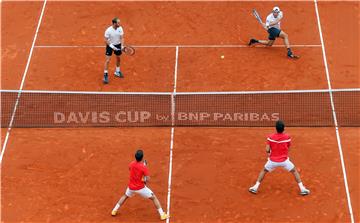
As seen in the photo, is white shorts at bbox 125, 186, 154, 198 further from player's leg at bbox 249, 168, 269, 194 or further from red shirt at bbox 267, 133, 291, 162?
red shirt at bbox 267, 133, 291, 162

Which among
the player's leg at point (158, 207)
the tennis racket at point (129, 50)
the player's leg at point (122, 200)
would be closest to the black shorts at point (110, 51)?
the tennis racket at point (129, 50)

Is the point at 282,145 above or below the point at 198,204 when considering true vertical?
above

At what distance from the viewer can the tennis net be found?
19625mm

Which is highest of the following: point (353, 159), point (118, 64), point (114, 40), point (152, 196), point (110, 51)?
point (114, 40)

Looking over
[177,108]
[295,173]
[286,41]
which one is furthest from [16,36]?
[295,173]

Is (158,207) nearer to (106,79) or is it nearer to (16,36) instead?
(106,79)

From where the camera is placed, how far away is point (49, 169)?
711 inches

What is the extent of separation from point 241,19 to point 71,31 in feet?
17.3

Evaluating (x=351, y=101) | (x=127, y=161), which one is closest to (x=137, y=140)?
(x=127, y=161)

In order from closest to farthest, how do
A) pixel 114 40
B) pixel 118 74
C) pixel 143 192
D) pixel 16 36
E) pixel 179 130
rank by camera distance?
pixel 143 192 < pixel 179 130 < pixel 114 40 < pixel 118 74 < pixel 16 36

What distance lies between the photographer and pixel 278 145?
1609 centimetres

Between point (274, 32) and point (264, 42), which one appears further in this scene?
point (264, 42)

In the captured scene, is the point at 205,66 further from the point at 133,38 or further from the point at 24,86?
the point at 24,86

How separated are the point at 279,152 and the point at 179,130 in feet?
12.3
